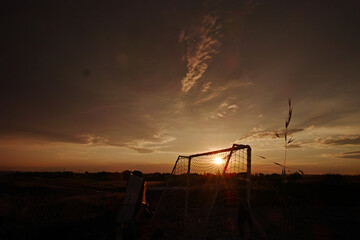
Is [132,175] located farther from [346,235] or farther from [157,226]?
[346,235]

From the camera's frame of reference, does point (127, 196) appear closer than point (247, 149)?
No

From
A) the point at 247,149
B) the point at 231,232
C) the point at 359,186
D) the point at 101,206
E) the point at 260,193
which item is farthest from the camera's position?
the point at 359,186

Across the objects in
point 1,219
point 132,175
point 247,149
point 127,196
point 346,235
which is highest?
point 247,149

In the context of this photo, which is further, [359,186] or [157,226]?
[359,186]

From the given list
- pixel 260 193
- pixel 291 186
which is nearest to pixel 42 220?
pixel 260 193

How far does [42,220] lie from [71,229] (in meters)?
1.15

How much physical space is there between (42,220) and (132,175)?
334cm

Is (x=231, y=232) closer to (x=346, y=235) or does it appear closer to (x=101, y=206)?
(x=346, y=235)

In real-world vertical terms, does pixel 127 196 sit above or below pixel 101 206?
above

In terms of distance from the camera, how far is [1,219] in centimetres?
644

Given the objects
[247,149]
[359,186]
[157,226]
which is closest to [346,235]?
[247,149]

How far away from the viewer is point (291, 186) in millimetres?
22484

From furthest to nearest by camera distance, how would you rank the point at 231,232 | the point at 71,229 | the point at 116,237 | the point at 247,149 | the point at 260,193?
the point at 260,193 → the point at 231,232 → the point at 71,229 → the point at 116,237 → the point at 247,149

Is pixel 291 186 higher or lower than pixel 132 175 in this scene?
lower
